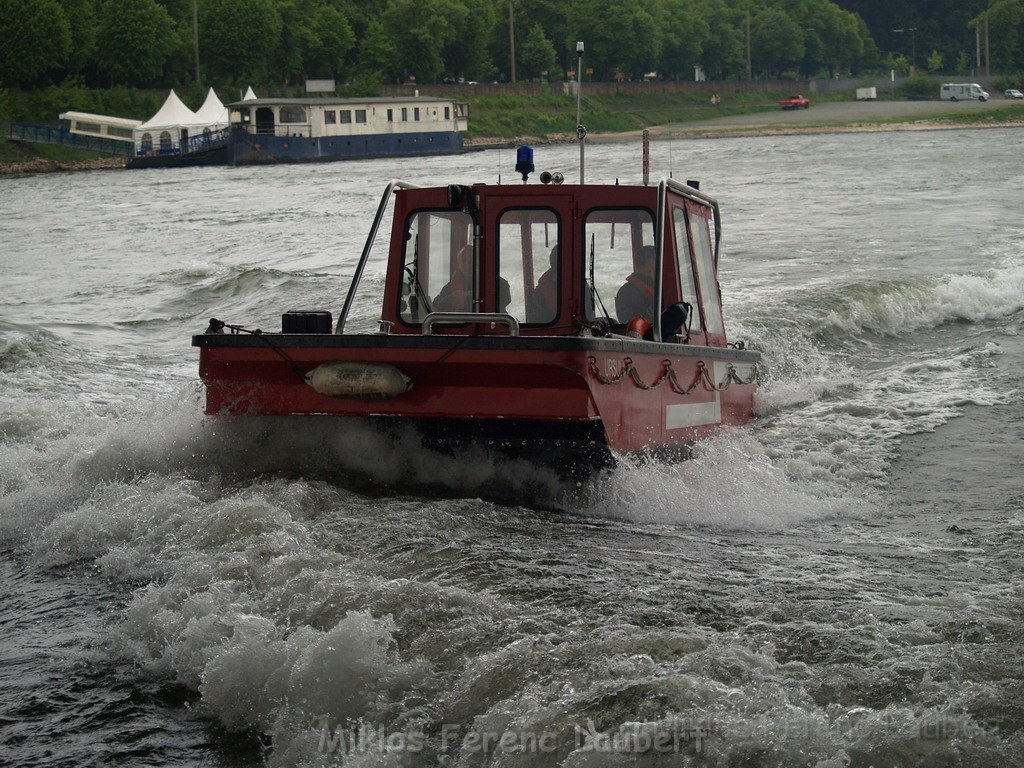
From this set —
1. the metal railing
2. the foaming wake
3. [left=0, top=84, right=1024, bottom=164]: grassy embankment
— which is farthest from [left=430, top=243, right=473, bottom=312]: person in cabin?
the metal railing

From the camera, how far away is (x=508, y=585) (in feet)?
21.5

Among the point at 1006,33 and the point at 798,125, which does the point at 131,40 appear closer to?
the point at 798,125

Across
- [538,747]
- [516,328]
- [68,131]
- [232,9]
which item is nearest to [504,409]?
[516,328]

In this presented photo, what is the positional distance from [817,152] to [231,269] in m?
37.9

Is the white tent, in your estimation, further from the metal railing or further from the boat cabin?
the boat cabin

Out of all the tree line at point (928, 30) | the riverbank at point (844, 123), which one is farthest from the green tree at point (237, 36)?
the tree line at point (928, 30)

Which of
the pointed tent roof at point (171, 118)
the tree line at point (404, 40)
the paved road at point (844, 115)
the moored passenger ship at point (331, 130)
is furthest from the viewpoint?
the paved road at point (844, 115)

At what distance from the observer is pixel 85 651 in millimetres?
6188

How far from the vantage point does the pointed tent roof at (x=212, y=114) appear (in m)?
73.0

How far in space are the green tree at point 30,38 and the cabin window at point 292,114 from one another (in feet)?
61.0

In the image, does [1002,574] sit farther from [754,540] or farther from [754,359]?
[754,359]

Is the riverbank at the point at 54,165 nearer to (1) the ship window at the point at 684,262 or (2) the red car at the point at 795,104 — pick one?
(1) the ship window at the point at 684,262

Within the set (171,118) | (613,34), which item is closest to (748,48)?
(613,34)

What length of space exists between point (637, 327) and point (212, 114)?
68.8 m
